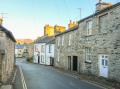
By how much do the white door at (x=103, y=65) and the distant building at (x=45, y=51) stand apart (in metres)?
29.3

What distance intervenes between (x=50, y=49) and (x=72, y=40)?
20.2m

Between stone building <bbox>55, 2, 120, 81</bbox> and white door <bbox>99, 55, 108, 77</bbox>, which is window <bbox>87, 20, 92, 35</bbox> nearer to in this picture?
stone building <bbox>55, 2, 120, 81</bbox>

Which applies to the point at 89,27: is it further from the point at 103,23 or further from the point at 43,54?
the point at 43,54

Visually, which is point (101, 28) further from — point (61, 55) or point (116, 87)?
point (61, 55)

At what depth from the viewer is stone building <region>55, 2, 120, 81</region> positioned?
70.9 feet

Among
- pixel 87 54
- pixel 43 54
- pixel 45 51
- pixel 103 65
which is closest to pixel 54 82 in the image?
pixel 103 65

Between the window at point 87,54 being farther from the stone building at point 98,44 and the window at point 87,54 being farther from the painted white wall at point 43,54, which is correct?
the painted white wall at point 43,54

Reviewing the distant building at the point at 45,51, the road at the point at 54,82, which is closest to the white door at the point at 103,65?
the road at the point at 54,82

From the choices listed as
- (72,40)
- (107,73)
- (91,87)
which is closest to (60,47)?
(72,40)

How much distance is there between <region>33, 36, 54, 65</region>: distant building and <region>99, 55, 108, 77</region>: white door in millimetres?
29313

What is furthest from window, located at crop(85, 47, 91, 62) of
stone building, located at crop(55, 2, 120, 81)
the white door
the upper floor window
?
the upper floor window

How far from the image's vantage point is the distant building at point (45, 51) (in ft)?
179

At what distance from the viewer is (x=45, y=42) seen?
59.6 m

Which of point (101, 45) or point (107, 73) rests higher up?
point (101, 45)
